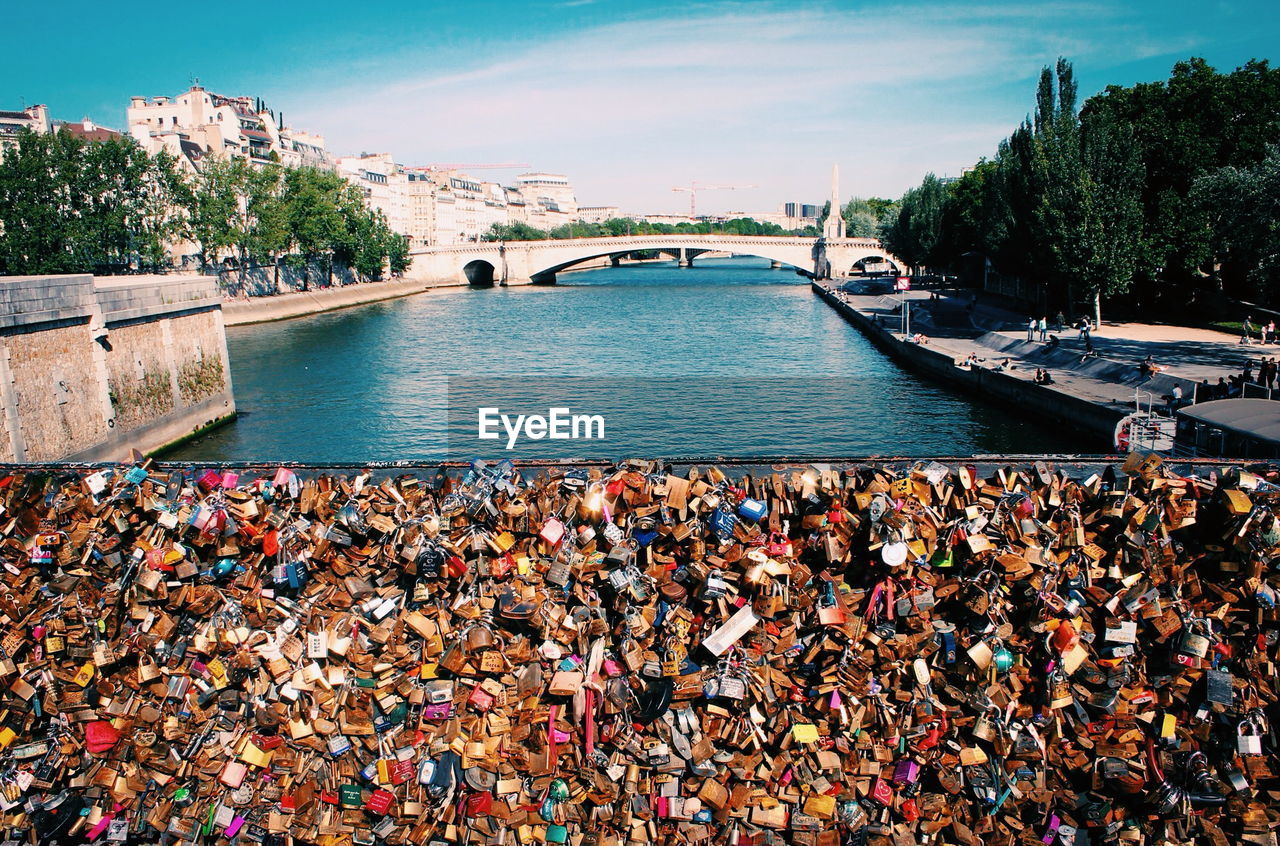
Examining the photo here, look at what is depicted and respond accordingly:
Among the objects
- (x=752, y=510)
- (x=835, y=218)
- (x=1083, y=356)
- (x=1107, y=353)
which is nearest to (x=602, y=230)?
(x=835, y=218)

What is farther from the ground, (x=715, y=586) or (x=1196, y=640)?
(x=715, y=586)

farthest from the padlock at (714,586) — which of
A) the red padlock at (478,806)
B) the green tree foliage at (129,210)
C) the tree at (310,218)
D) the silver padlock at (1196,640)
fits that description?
the tree at (310,218)

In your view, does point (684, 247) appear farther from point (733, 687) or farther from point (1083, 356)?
point (733, 687)

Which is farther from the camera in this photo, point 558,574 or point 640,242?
point 640,242

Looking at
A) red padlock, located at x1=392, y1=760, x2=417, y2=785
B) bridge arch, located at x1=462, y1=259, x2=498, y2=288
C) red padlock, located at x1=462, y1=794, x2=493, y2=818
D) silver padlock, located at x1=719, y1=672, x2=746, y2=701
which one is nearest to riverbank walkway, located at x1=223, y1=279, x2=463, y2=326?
bridge arch, located at x1=462, y1=259, x2=498, y2=288

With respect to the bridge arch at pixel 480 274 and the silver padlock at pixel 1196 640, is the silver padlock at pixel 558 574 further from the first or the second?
the bridge arch at pixel 480 274

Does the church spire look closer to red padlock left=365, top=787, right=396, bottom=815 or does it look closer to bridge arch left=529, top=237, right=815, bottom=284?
bridge arch left=529, top=237, right=815, bottom=284
